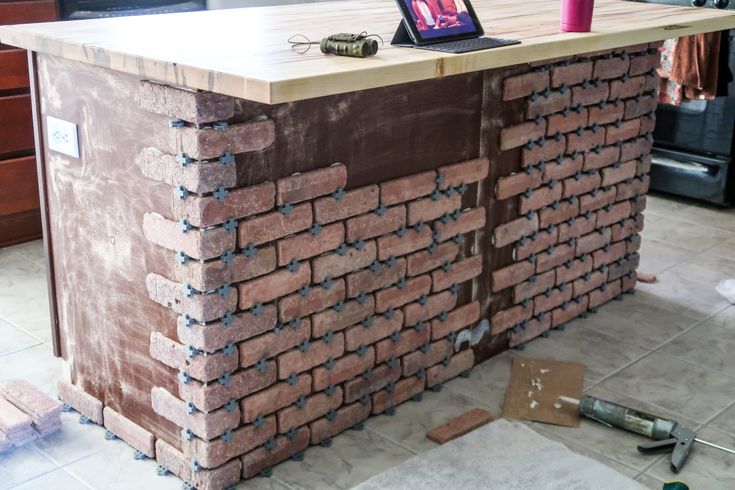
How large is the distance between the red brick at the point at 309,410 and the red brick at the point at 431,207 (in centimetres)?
54

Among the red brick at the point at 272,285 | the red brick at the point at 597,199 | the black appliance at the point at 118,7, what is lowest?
the red brick at the point at 597,199

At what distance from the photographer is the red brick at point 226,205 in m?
2.17

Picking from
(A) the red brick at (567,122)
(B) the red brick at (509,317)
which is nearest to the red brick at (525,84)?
(A) the red brick at (567,122)

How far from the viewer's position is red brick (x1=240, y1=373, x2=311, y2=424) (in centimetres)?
243

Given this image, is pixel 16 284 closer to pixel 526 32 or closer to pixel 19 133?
pixel 19 133

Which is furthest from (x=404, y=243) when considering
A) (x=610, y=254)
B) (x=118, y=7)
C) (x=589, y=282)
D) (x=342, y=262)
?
(x=118, y=7)

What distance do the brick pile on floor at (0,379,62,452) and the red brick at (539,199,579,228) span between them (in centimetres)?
167

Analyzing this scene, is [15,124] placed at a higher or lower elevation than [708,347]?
higher

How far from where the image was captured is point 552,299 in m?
3.38

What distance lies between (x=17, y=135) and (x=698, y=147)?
3298 millimetres

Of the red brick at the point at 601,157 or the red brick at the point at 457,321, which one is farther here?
the red brick at the point at 601,157

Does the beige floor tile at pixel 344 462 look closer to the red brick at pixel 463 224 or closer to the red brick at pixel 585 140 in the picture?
the red brick at pixel 463 224

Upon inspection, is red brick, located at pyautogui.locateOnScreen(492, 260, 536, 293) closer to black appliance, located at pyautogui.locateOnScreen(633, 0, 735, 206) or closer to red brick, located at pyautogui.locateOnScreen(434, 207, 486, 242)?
red brick, located at pyautogui.locateOnScreen(434, 207, 486, 242)

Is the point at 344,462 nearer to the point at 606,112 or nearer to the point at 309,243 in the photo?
the point at 309,243
